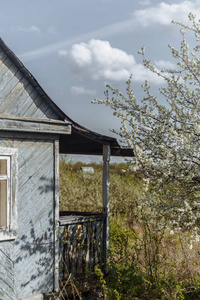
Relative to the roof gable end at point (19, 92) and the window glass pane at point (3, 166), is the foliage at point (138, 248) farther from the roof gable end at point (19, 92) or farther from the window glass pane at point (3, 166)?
the window glass pane at point (3, 166)

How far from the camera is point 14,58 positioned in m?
6.39

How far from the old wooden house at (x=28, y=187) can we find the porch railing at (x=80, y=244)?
0.11 feet

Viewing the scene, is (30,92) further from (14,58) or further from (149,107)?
(149,107)

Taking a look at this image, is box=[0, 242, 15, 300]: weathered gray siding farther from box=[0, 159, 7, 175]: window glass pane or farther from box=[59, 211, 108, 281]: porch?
box=[0, 159, 7, 175]: window glass pane

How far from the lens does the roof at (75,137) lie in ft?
21.1

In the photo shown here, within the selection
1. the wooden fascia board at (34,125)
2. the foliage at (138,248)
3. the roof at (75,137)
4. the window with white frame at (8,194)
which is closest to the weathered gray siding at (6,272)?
the window with white frame at (8,194)

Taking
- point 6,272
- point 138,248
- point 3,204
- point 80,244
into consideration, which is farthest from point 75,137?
point 138,248

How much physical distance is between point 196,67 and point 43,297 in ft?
17.2

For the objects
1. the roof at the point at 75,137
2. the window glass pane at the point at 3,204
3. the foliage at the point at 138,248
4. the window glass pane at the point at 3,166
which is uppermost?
the roof at the point at 75,137

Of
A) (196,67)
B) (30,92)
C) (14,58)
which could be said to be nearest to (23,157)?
(30,92)

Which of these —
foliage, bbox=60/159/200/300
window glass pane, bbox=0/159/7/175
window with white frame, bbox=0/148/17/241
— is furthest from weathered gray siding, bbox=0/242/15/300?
foliage, bbox=60/159/200/300

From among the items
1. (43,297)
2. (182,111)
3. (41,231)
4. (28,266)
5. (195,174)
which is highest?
(182,111)

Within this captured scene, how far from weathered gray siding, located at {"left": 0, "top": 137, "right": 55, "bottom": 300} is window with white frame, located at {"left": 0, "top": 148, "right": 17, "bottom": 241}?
0.41ft

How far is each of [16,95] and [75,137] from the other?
6.18ft
